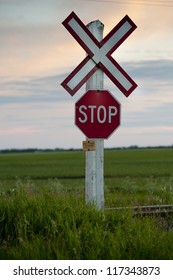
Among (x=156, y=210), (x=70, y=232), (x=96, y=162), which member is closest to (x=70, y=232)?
(x=70, y=232)

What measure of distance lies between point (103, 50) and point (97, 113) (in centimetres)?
116

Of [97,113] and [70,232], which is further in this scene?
[97,113]

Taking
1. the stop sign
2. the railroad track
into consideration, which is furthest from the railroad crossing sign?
the railroad track

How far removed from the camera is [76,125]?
9.05m

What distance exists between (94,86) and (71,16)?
4.04 feet

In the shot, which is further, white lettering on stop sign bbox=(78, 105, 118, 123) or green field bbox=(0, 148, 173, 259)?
white lettering on stop sign bbox=(78, 105, 118, 123)

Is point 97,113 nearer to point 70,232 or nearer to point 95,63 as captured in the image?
point 95,63

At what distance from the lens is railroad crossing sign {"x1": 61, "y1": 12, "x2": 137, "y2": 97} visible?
9312 millimetres

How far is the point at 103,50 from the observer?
372 inches

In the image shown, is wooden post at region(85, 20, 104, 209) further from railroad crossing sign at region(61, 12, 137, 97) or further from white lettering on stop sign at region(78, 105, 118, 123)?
white lettering on stop sign at region(78, 105, 118, 123)

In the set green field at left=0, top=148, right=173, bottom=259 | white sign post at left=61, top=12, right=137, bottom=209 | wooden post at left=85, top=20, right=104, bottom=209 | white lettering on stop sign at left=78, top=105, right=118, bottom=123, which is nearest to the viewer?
green field at left=0, top=148, right=173, bottom=259

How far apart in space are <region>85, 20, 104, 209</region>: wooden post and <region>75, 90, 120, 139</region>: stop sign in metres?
0.36
